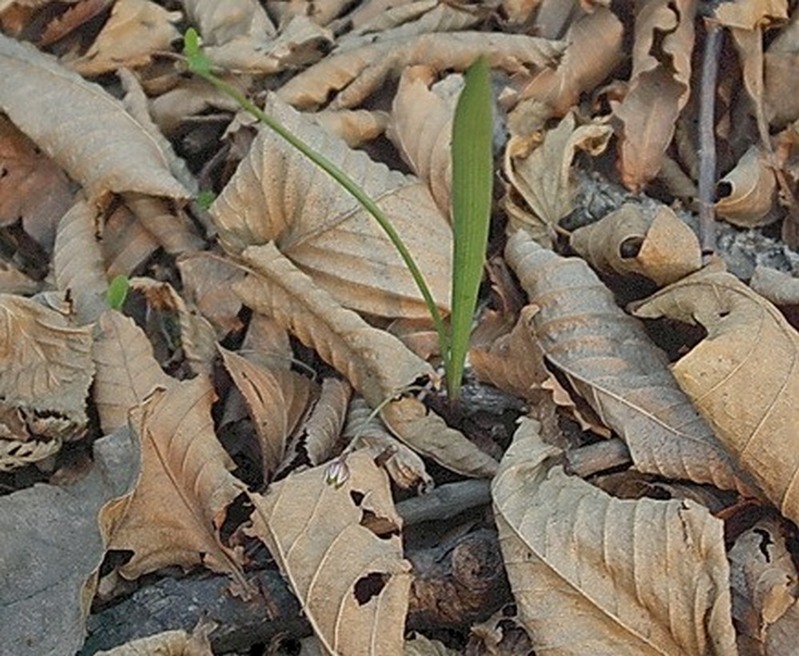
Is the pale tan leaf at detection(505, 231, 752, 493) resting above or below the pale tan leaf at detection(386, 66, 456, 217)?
below

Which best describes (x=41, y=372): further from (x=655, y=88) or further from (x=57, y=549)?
(x=655, y=88)

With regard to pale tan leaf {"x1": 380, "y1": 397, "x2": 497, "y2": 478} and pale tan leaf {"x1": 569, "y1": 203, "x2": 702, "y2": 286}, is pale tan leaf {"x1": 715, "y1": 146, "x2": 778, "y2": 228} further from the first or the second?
pale tan leaf {"x1": 380, "y1": 397, "x2": 497, "y2": 478}

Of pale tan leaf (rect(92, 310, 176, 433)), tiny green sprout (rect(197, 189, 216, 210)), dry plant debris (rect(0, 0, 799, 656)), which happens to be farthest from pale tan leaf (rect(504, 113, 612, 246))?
pale tan leaf (rect(92, 310, 176, 433))

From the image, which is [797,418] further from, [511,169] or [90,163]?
[90,163]

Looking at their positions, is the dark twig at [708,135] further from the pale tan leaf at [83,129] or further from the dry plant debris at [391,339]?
the pale tan leaf at [83,129]

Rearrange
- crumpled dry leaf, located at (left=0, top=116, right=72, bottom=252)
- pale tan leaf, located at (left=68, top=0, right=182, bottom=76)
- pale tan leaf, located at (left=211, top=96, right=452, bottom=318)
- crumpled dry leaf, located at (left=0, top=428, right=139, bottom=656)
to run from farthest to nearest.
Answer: pale tan leaf, located at (left=68, top=0, right=182, bottom=76) < crumpled dry leaf, located at (left=0, top=116, right=72, bottom=252) < pale tan leaf, located at (left=211, top=96, right=452, bottom=318) < crumpled dry leaf, located at (left=0, top=428, right=139, bottom=656)

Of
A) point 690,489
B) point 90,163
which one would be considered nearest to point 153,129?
point 90,163

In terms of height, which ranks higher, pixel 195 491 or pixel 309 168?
pixel 309 168
